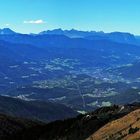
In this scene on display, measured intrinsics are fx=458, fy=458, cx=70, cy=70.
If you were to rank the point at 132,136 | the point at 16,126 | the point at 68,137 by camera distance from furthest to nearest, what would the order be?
the point at 16,126
the point at 68,137
the point at 132,136

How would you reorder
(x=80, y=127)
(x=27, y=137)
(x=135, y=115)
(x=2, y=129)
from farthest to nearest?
(x=2, y=129)
(x=27, y=137)
(x=80, y=127)
(x=135, y=115)

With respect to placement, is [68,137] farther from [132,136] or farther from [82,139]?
[132,136]

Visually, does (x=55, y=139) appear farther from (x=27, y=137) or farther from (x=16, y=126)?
(x=16, y=126)

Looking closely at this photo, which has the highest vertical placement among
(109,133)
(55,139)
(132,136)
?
(132,136)

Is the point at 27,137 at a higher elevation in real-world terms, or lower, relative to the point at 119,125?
lower

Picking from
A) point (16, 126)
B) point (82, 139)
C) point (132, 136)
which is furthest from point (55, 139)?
point (16, 126)

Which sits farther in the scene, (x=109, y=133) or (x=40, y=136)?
(x=40, y=136)

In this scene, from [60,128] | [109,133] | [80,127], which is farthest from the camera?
[60,128]

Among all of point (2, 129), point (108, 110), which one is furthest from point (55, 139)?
point (2, 129)

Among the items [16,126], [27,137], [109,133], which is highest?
[109,133]
